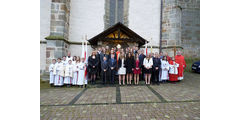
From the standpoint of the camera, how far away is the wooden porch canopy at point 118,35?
22.6 ft

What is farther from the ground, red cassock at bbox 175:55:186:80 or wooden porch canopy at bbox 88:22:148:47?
wooden porch canopy at bbox 88:22:148:47

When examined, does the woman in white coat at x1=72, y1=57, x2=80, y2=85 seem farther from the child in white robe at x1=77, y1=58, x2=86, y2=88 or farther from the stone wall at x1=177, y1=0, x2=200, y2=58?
the stone wall at x1=177, y1=0, x2=200, y2=58

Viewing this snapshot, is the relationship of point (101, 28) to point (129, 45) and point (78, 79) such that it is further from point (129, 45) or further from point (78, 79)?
point (78, 79)

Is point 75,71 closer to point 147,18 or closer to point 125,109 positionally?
point 125,109

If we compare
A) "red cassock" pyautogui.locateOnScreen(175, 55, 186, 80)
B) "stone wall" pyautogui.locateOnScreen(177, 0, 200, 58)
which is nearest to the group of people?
"red cassock" pyautogui.locateOnScreen(175, 55, 186, 80)

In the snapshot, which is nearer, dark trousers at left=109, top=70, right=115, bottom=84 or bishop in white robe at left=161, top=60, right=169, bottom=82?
dark trousers at left=109, top=70, right=115, bottom=84

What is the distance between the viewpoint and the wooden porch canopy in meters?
6.90

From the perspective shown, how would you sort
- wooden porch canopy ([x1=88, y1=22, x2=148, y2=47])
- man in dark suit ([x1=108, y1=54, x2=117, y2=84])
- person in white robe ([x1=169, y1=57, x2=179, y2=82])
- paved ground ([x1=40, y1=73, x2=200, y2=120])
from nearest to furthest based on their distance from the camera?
paved ground ([x1=40, y1=73, x2=200, y2=120]), man in dark suit ([x1=108, y1=54, x2=117, y2=84]), person in white robe ([x1=169, y1=57, x2=179, y2=82]), wooden porch canopy ([x1=88, y1=22, x2=148, y2=47])

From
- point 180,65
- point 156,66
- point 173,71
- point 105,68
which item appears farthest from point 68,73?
point 180,65

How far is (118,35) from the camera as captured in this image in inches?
274

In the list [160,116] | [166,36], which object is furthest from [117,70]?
[166,36]

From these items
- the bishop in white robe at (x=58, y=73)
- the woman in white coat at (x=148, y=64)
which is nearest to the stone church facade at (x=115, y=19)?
the bishop in white robe at (x=58, y=73)

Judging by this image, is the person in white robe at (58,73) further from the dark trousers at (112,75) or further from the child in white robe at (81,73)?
the dark trousers at (112,75)

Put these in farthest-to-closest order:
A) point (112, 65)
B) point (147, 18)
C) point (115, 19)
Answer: point (115, 19)
point (147, 18)
point (112, 65)
